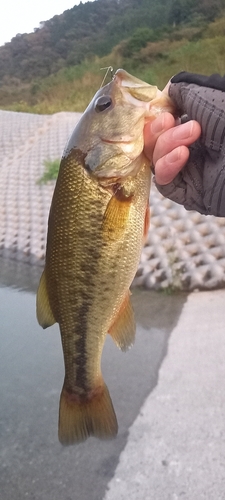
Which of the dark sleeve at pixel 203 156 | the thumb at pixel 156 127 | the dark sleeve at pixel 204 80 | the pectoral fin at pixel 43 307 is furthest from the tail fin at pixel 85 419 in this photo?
the dark sleeve at pixel 204 80

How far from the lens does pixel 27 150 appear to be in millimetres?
9844

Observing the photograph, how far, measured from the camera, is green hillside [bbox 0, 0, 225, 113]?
1816 cm

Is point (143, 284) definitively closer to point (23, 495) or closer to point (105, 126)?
point (23, 495)

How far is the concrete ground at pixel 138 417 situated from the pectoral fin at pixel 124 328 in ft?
4.03

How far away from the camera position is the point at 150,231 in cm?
542

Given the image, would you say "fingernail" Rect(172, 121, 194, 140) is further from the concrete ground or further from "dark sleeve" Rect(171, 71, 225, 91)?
the concrete ground

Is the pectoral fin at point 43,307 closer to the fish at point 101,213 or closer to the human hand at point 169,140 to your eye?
the fish at point 101,213

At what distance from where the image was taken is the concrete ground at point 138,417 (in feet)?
9.30

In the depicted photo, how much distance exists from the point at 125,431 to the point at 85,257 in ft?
5.84

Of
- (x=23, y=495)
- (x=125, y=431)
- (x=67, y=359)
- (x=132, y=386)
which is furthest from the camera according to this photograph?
(x=132, y=386)

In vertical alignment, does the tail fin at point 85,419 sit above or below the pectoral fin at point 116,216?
below

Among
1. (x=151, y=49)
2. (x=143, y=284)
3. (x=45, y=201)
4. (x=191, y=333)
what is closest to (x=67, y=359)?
(x=191, y=333)

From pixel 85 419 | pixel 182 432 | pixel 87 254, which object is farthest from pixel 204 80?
pixel 182 432

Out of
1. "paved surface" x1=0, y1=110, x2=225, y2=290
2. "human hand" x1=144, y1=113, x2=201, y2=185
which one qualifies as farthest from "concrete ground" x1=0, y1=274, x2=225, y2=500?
"human hand" x1=144, y1=113, x2=201, y2=185
